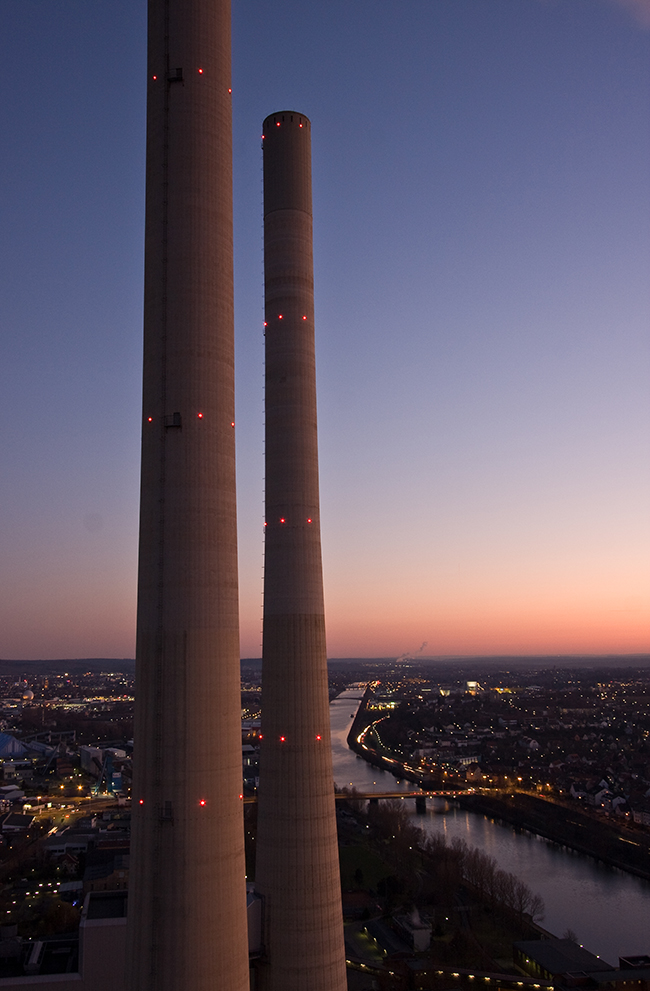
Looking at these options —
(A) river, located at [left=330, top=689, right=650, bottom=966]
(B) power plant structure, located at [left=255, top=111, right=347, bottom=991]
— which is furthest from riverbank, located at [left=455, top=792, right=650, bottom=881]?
(B) power plant structure, located at [left=255, top=111, right=347, bottom=991]

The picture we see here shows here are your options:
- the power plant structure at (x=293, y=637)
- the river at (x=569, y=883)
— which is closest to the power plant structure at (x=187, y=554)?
the power plant structure at (x=293, y=637)

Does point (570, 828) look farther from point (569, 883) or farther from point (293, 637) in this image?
point (293, 637)

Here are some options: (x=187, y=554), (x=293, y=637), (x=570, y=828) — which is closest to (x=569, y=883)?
(x=570, y=828)

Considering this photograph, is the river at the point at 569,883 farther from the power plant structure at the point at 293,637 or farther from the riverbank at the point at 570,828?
the power plant structure at the point at 293,637

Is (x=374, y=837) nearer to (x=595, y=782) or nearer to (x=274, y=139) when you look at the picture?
(x=595, y=782)

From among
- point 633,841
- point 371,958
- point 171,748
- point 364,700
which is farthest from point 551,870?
point 364,700

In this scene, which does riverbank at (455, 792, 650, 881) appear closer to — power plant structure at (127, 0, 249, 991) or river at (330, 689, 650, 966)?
river at (330, 689, 650, 966)

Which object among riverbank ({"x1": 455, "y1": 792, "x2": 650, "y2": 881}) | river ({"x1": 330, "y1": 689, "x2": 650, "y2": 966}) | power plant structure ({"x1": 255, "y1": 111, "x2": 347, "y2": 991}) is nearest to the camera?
power plant structure ({"x1": 255, "y1": 111, "x2": 347, "y2": 991})
